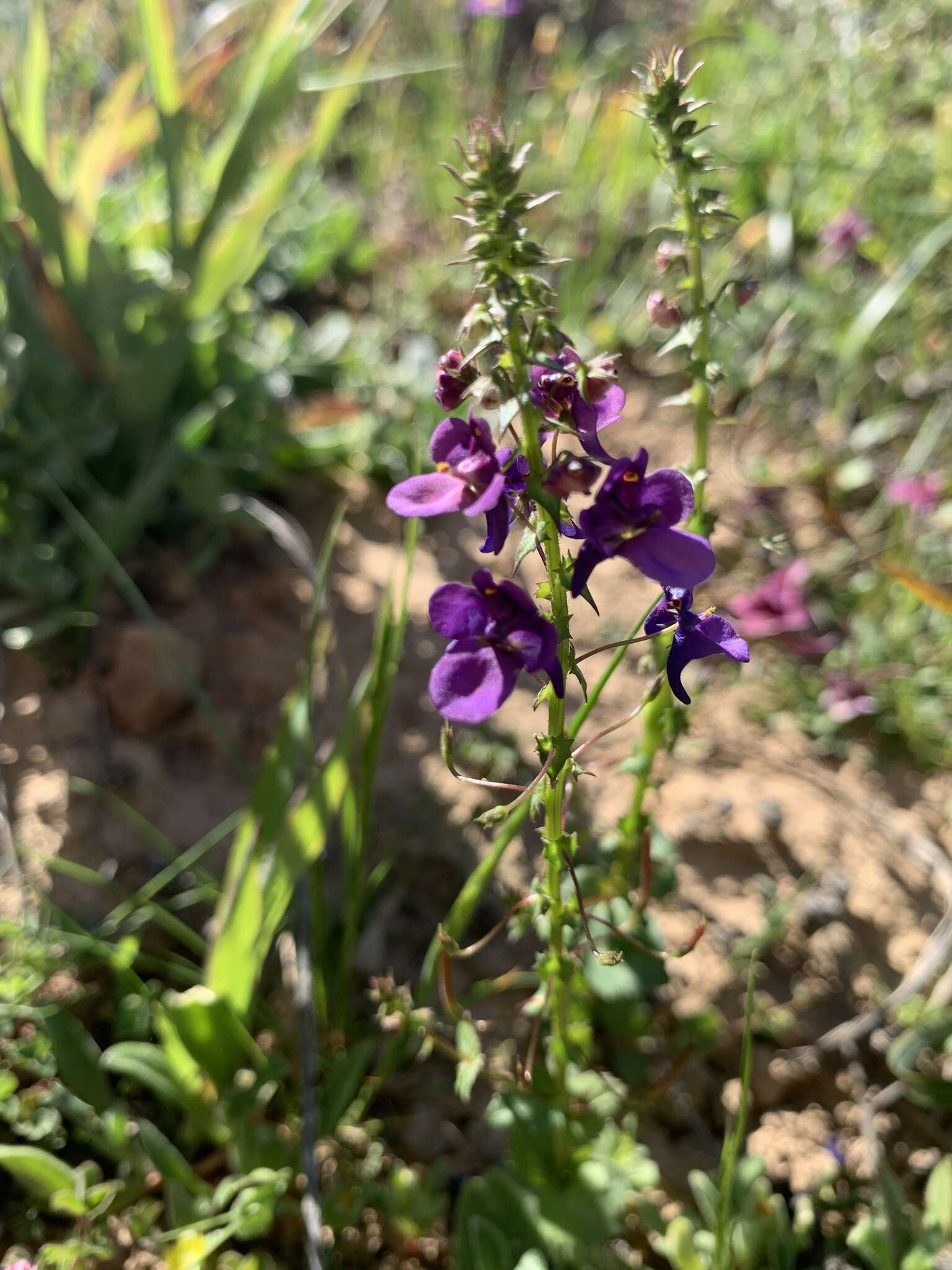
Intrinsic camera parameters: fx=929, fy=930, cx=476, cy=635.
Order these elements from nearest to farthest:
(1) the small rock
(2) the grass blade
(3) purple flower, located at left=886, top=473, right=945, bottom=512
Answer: (2) the grass blade < (1) the small rock < (3) purple flower, located at left=886, top=473, right=945, bottom=512

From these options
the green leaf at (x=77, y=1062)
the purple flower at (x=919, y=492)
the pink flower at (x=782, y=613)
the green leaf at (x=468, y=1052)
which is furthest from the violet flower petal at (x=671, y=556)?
the purple flower at (x=919, y=492)

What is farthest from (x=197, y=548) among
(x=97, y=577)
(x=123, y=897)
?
(x=123, y=897)

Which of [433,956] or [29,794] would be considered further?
[29,794]

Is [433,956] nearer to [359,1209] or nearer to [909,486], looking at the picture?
[359,1209]

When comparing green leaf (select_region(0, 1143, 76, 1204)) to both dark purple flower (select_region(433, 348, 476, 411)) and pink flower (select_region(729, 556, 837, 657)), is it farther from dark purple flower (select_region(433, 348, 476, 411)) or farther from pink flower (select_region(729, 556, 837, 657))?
pink flower (select_region(729, 556, 837, 657))

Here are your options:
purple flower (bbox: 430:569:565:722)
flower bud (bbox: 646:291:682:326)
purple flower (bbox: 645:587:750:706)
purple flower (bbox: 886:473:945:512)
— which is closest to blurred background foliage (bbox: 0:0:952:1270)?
purple flower (bbox: 886:473:945:512)

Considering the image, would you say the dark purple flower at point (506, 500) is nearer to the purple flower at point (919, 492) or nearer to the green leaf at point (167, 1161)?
the green leaf at point (167, 1161)
